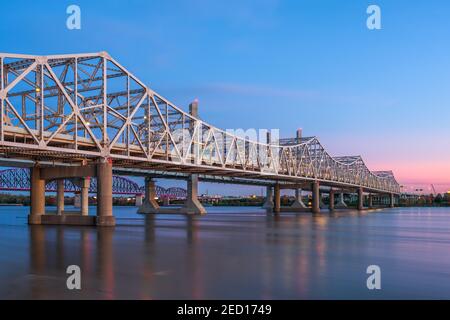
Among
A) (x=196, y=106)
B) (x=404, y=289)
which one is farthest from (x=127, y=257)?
(x=196, y=106)

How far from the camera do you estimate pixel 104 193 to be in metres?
48.8

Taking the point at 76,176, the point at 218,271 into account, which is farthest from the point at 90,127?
the point at 218,271

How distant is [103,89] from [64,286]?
3945cm

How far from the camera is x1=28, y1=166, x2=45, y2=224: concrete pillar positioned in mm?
53938

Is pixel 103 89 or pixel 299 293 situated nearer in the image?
pixel 299 293

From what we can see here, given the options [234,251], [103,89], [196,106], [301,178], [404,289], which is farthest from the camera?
[301,178]

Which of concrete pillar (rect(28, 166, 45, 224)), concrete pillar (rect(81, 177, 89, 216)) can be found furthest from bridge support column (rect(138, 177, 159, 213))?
concrete pillar (rect(28, 166, 45, 224))

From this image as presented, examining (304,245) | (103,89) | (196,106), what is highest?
(196,106)

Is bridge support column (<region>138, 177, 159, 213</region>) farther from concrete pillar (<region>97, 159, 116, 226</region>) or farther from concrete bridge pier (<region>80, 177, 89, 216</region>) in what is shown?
concrete pillar (<region>97, 159, 116, 226</region>)

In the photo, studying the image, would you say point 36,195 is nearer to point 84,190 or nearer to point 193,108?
point 84,190

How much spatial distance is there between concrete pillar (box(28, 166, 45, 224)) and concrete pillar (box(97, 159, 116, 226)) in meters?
8.94
